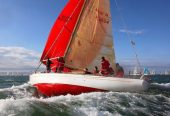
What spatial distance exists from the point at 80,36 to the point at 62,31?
1.67m

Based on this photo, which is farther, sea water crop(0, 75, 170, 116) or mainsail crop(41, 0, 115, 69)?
mainsail crop(41, 0, 115, 69)

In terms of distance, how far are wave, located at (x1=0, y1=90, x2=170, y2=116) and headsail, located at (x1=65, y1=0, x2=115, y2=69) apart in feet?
16.5

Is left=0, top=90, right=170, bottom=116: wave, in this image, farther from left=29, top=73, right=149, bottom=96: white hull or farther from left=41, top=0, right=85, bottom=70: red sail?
left=41, top=0, right=85, bottom=70: red sail

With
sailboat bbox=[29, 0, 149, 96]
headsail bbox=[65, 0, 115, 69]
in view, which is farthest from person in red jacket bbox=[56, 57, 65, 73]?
headsail bbox=[65, 0, 115, 69]

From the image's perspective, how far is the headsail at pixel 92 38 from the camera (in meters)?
24.6

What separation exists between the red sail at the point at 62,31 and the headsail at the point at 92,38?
846 mm

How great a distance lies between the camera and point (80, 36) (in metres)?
24.8

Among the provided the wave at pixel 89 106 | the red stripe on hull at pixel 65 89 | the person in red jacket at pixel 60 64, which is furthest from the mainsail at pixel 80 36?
the wave at pixel 89 106

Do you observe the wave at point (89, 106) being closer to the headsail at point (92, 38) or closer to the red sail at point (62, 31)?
the headsail at point (92, 38)

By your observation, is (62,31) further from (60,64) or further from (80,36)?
(60,64)

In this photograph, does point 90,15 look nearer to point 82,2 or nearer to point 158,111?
point 82,2

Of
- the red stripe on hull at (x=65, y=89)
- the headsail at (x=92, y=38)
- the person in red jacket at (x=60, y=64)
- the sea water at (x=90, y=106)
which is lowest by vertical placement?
the sea water at (x=90, y=106)

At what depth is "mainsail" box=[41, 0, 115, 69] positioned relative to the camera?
24609mm

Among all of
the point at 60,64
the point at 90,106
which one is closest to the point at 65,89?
the point at 60,64
